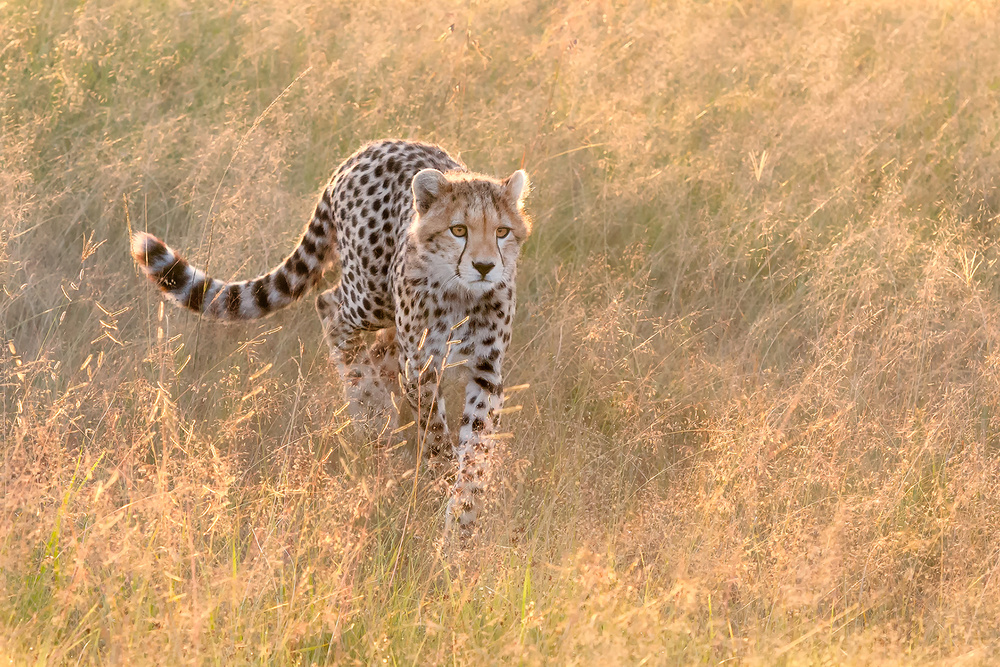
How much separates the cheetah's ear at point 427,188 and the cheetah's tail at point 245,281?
77cm

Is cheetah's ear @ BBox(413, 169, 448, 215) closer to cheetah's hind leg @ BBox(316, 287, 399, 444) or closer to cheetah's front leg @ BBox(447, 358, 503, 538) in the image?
cheetah's front leg @ BBox(447, 358, 503, 538)

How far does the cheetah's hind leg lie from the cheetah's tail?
0.15m

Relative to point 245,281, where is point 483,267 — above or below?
above

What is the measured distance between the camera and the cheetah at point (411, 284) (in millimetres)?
3164

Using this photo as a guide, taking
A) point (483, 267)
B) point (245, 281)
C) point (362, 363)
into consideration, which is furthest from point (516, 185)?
point (245, 281)

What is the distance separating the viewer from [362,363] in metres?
3.92

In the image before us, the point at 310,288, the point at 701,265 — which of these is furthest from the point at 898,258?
the point at 310,288

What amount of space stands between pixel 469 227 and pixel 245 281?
3.47 ft

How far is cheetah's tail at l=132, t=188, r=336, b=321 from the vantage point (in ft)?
11.6

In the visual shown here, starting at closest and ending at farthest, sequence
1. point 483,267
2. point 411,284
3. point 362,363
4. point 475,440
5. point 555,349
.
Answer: point 483,267, point 475,440, point 411,284, point 555,349, point 362,363

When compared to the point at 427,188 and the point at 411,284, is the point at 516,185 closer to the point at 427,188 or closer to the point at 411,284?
the point at 427,188

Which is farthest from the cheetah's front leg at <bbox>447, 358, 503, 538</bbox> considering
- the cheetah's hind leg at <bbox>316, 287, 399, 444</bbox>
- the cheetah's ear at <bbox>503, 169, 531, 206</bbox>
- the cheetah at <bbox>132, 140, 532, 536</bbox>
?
the cheetah's ear at <bbox>503, 169, 531, 206</bbox>

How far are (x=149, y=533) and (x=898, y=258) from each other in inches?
116

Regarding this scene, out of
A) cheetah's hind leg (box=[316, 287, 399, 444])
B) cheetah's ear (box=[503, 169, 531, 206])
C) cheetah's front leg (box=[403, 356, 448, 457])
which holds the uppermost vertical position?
cheetah's ear (box=[503, 169, 531, 206])
